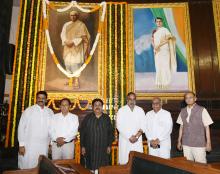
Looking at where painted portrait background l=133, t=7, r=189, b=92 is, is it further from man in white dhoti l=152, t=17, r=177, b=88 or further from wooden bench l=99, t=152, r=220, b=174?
wooden bench l=99, t=152, r=220, b=174

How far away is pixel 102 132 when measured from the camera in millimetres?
3609

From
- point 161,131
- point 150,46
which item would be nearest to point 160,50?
point 150,46

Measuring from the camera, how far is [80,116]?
5.36 m

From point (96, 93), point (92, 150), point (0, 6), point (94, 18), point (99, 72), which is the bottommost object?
point (92, 150)

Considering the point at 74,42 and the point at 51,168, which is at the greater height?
the point at 74,42

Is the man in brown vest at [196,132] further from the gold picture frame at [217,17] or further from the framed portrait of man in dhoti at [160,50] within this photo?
the gold picture frame at [217,17]

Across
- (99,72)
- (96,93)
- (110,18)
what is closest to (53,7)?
(110,18)

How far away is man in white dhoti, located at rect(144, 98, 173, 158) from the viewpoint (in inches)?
150

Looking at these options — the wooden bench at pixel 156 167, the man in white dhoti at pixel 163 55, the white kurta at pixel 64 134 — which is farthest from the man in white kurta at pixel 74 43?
the wooden bench at pixel 156 167

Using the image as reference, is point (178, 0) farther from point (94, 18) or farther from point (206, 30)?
point (94, 18)

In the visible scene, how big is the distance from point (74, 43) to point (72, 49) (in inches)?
6.1

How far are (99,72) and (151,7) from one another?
82.8 inches

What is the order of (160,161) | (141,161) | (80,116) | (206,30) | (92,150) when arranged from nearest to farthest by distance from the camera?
(160,161) < (141,161) < (92,150) < (80,116) < (206,30)

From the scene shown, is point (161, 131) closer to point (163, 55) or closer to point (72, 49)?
point (163, 55)
